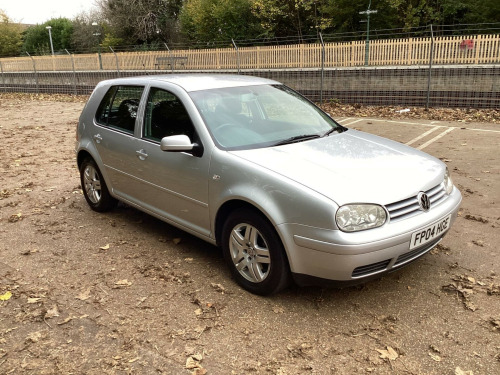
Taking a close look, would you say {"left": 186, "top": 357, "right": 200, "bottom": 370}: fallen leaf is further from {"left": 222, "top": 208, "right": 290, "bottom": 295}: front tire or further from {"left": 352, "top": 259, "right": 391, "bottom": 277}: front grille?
{"left": 352, "top": 259, "right": 391, "bottom": 277}: front grille

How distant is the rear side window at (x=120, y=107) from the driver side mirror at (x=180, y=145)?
3.34ft

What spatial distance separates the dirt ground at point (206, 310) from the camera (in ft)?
8.86

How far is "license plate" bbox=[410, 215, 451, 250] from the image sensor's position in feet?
9.88

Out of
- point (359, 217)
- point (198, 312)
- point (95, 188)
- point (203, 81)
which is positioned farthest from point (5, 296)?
point (359, 217)

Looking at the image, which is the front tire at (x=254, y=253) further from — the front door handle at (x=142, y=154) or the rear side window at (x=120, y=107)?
the rear side window at (x=120, y=107)

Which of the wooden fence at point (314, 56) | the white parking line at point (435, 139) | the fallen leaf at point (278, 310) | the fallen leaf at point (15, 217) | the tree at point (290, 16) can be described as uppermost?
the tree at point (290, 16)

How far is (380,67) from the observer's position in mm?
14133

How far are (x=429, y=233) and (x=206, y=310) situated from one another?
170 cm

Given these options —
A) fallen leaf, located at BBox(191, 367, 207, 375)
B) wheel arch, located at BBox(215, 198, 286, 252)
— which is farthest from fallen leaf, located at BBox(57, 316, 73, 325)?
wheel arch, located at BBox(215, 198, 286, 252)

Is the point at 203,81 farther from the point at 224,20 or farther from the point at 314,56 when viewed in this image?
the point at 224,20

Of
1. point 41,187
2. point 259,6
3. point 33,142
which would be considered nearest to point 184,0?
point 259,6

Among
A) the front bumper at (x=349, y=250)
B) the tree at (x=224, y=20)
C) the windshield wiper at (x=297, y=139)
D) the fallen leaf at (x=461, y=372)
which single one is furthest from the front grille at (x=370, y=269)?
the tree at (x=224, y=20)

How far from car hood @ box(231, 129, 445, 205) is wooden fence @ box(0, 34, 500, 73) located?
442 inches

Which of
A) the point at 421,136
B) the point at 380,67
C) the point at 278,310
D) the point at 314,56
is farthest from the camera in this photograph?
the point at 314,56
